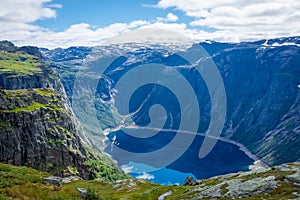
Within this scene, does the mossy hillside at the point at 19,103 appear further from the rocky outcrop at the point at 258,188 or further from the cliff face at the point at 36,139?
the rocky outcrop at the point at 258,188

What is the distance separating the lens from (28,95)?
196750 millimetres

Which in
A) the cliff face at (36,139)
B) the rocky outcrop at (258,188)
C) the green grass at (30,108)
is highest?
the rocky outcrop at (258,188)

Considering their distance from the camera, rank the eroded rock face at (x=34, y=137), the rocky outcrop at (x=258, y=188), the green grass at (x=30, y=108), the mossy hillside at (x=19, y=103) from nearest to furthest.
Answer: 1. the rocky outcrop at (x=258, y=188)
2. the eroded rock face at (x=34, y=137)
3. the mossy hillside at (x=19, y=103)
4. the green grass at (x=30, y=108)

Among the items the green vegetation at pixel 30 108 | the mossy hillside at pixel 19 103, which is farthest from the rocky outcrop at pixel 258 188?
the mossy hillside at pixel 19 103

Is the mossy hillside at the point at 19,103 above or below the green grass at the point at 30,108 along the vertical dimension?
above

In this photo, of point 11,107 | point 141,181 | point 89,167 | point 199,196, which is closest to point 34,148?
point 11,107

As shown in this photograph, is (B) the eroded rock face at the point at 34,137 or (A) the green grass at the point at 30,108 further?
(A) the green grass at the point at 30,108

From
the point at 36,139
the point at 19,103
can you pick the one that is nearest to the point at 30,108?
the point at 19,103

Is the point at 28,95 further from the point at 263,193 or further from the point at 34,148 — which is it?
the point at 263,193

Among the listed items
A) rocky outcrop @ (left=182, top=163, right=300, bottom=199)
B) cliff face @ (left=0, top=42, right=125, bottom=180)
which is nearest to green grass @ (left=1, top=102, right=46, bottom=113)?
cliff face @ (left=0, top=42, right=125, bottom=180)

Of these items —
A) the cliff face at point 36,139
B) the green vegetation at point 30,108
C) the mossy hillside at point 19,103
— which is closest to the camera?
the cliff face at point 36,139

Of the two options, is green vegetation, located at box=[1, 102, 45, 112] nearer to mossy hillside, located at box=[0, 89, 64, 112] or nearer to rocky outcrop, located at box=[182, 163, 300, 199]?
mossy hillside, located at box=[0, 89, 64, 112]

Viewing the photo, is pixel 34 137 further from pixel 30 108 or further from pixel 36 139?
pixel 30 108

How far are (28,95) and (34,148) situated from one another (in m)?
39.0
